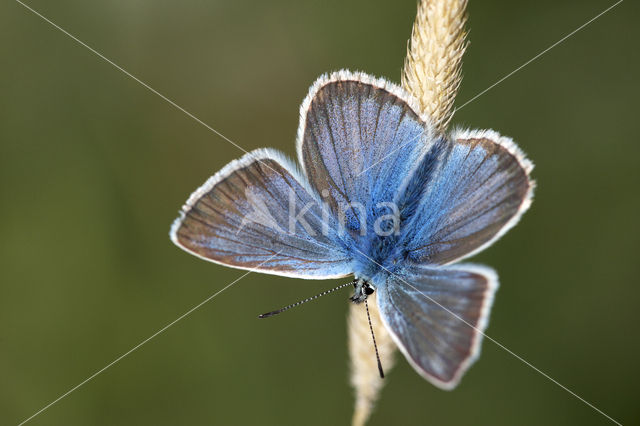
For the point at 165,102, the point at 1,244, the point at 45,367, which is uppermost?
the point at 165,102

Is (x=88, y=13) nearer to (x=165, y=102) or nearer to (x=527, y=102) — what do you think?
(x=165, y=102)

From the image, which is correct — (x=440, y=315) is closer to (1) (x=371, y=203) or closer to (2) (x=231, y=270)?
(1) (x=371, y=203)

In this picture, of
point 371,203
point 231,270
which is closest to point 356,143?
point 371,203

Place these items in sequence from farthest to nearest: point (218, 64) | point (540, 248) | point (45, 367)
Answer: point (218, 64)
point (540, 248)
point (45, 367)

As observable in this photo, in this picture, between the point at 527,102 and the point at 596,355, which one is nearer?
the point at 596,355

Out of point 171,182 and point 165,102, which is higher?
point 165,102

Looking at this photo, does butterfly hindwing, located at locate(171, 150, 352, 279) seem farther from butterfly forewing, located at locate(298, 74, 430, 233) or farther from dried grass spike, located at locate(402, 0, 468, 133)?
dried grass spike, located at locate(402, 0, 468, 133)

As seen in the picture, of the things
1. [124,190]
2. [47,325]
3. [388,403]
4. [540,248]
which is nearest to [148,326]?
[47,325]
